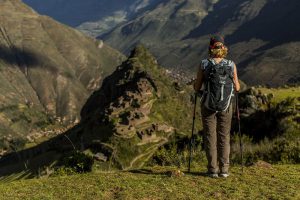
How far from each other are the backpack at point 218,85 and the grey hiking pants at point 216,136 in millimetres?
267

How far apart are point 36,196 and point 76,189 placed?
1.16 meters

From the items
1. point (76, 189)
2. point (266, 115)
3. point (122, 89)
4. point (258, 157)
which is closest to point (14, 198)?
point (76, 189)

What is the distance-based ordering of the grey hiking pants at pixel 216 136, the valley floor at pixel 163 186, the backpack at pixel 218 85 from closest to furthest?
1. the valley floor at pixel 163 186
2. the backpack at pixel 218 85
3. the grey hiking pants at pixel 216 136

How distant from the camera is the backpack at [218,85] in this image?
48.4ft

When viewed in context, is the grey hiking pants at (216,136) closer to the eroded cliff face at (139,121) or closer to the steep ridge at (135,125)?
the steep ridge at (135,125)

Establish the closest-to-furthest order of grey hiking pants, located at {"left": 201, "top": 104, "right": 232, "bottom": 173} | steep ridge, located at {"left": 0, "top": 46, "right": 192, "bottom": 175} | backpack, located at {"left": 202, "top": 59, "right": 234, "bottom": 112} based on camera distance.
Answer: backpack, located at {"left": 202, "top": 59, "right": 234, "bottom": 112}
grey hiking pants, located at {"left": 201, "top": 104, "right": 232, "bottom": 173}
steep ridge, located at {"left": 0, "top": 46, "right": 192, "bottom": 175}

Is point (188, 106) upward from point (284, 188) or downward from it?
upward

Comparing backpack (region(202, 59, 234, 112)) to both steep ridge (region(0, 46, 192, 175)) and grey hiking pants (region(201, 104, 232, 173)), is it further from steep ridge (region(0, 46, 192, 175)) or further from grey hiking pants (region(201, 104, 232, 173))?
steep ridge (region(0, 46, 192, 175))

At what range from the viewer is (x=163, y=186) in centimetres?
1422

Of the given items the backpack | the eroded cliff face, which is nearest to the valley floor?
the backpack

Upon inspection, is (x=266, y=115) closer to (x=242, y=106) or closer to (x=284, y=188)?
(x=242, y=106)

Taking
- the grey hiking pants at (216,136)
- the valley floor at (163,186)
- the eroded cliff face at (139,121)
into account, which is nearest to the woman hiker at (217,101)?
the grey hiking pants at (216,136)

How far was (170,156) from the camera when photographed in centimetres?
2028

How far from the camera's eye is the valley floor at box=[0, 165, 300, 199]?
1343 cm
